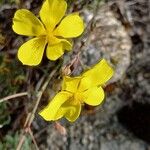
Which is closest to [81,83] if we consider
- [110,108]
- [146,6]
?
[110,108]

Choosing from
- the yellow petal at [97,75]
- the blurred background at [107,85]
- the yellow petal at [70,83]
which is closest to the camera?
the yellow petal at [70,83]

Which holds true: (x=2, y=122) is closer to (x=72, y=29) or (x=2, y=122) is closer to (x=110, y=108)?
(x=110, y=108)

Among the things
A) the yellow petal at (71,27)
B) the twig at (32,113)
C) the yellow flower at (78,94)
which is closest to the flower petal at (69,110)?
the yellow flower at (78,94)

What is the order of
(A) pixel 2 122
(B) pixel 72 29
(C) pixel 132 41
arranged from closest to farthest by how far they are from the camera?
(B) pixel 72 29 < (A) pixel 2 122 < (C) pixel 132 41

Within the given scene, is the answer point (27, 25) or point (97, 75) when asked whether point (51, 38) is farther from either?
point (97, 75)

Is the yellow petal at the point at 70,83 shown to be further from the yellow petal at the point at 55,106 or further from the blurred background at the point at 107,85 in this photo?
the blurred background at the point at 107,85

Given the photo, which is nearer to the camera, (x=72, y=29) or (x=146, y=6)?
(x=72, y=29)
